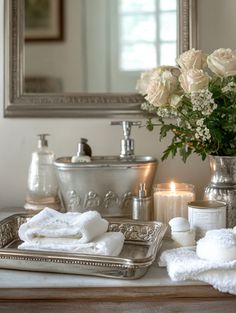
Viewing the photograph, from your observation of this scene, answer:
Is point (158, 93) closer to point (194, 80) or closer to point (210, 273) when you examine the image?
point (194, 80)

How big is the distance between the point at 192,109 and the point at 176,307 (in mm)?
402

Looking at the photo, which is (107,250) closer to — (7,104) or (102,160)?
(102,160)

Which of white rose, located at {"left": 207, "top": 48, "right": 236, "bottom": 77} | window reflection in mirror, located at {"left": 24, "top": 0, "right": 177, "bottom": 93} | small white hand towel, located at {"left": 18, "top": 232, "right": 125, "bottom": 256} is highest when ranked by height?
window reflection in mirror, located at {"left": 24, "top": 0, "right": 177, "bottom": 93}

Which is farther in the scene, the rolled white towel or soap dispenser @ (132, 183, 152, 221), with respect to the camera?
soap dispenser @ (132, 183, 152, 221)

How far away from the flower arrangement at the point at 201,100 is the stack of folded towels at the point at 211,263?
228 mm

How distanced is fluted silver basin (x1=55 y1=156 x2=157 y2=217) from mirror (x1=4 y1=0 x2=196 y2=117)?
21 centimetres

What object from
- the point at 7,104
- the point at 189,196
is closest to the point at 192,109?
the point at 189,196

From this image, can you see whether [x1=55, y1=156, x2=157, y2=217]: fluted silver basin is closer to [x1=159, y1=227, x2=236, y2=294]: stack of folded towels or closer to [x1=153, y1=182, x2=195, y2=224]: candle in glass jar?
[x1=153, y1=182, x2=195, y2=224]: candle in glass jar

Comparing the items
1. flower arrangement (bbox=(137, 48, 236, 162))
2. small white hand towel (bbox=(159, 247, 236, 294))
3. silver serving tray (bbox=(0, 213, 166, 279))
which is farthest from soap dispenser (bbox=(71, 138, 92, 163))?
small white hand towel (bbox=(159, 247, 236, 294))

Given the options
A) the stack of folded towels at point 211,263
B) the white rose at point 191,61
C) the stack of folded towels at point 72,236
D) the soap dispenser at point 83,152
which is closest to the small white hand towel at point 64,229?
the stack of folded towels at point 72,236

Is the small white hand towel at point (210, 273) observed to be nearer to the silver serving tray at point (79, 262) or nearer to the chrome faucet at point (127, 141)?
the silver serving tray at point (79, 262)

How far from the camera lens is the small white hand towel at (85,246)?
0.77 meters

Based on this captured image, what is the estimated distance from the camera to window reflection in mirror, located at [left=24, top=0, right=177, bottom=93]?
1.17 meters

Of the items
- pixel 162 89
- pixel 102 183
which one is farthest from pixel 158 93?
pixel 102 183
